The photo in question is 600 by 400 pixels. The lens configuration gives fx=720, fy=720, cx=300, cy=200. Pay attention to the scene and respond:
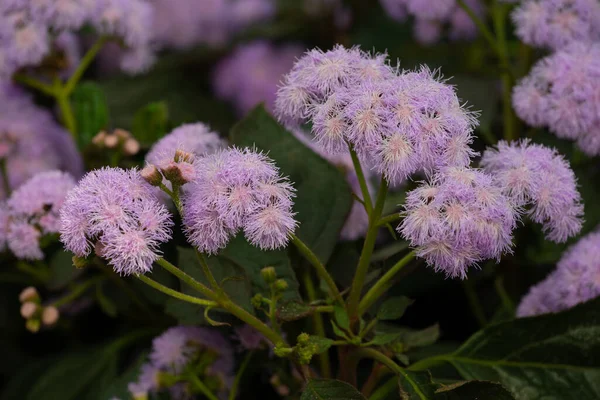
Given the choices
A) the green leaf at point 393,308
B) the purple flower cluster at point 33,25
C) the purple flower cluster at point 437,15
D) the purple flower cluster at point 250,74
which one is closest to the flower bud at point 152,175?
the green leaf at point 393,308

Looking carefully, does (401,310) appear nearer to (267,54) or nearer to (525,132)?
(525,132)

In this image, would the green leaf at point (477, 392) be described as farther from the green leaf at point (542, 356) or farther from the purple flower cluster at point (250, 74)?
the purple flower cluster at point (250, 74)

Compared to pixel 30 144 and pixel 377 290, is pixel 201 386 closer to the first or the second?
pixel 377 290

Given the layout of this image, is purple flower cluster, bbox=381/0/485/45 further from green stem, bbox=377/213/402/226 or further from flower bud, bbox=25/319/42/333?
flower bud, bbox=25/319/42/333

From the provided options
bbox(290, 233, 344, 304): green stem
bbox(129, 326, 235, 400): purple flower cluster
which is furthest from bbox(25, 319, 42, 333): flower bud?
bbox(290, 233, 344, 304): green stem

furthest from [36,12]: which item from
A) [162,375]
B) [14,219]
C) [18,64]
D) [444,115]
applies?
[444,115]

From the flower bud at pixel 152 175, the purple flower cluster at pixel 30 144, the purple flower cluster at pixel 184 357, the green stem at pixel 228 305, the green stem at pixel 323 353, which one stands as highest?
the flower bud at pixel 152 175

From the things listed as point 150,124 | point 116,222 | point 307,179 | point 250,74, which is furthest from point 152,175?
point 250,74
